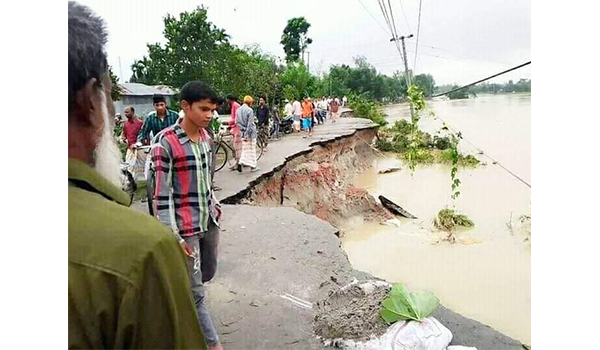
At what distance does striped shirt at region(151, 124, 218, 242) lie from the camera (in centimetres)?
137

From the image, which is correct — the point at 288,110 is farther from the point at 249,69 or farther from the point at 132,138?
the point at 132,138

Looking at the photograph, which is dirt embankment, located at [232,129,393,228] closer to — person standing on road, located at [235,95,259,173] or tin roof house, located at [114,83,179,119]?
person standing on road, located at [235,95,259,173]

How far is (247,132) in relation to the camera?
3.35m

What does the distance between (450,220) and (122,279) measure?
3791mm

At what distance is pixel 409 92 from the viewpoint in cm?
232

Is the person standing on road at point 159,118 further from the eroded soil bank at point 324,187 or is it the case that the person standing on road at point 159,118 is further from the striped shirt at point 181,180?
the eroded soil bank at point 324,187

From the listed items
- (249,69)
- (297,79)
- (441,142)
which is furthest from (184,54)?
(441,142)

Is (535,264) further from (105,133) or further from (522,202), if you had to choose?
(522,202)

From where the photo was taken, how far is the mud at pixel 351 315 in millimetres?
1760

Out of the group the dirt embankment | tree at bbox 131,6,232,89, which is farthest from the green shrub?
tree at bbox 131,6,232,89

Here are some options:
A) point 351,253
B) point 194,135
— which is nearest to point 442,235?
point 351,253

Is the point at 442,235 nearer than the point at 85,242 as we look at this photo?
No

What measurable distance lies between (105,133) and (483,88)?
1.51 meters

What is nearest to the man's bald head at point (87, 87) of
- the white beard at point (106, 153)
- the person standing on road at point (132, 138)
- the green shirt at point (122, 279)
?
the white beard at point (106, 153)
